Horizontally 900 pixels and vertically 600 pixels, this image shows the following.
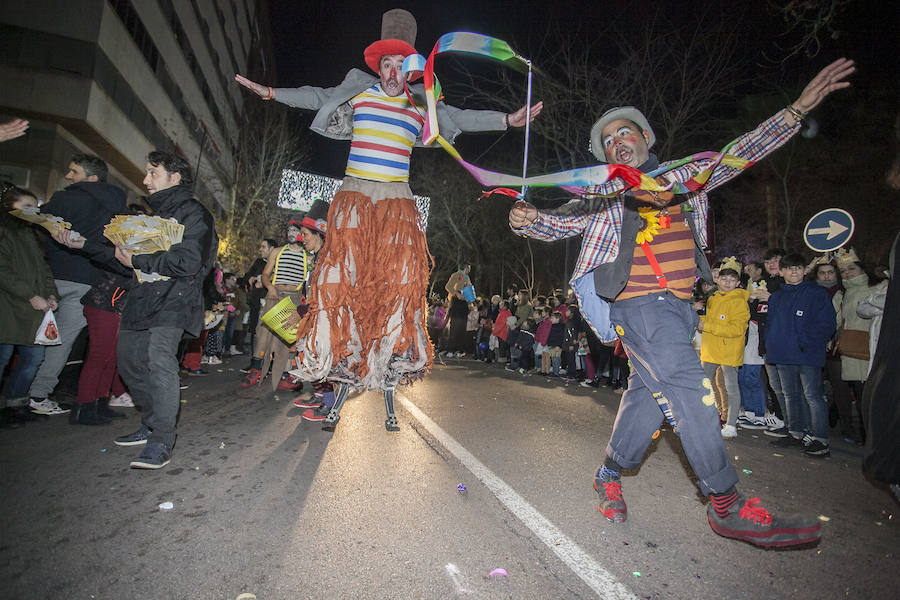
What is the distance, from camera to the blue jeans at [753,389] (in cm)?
650

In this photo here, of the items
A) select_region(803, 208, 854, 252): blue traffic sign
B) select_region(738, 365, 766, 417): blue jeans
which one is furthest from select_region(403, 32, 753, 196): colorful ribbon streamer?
select_region(738, 365, 766, 417): blue jeans

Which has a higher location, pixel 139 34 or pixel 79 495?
pixel 139 34

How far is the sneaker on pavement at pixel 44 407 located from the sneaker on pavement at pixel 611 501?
14.3 feet

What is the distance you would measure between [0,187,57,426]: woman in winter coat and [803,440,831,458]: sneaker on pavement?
679 cm

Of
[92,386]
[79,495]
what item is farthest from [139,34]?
[79,495]

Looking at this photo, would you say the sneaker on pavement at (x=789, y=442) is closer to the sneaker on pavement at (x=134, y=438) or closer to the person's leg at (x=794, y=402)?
the person's leg at (x=794, y=402)

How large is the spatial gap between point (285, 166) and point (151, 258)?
92.7 feet

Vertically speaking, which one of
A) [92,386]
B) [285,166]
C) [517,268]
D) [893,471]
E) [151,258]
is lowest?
[92,386]

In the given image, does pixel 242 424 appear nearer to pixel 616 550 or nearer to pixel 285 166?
pixel 616 550

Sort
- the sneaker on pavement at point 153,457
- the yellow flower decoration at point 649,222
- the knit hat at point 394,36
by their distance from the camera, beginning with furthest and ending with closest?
1. the knit hat at point 394,36
2. the sneaker on pavement at point 153,457
3. the yellow flower decoration at point 649,222

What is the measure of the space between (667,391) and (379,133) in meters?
2.65

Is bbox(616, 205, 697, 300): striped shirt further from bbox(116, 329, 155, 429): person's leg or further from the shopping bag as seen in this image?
the shopping bag

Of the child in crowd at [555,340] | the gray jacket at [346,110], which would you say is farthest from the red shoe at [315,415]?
the child in crowd at [555,340]

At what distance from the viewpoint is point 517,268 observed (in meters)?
39.0
